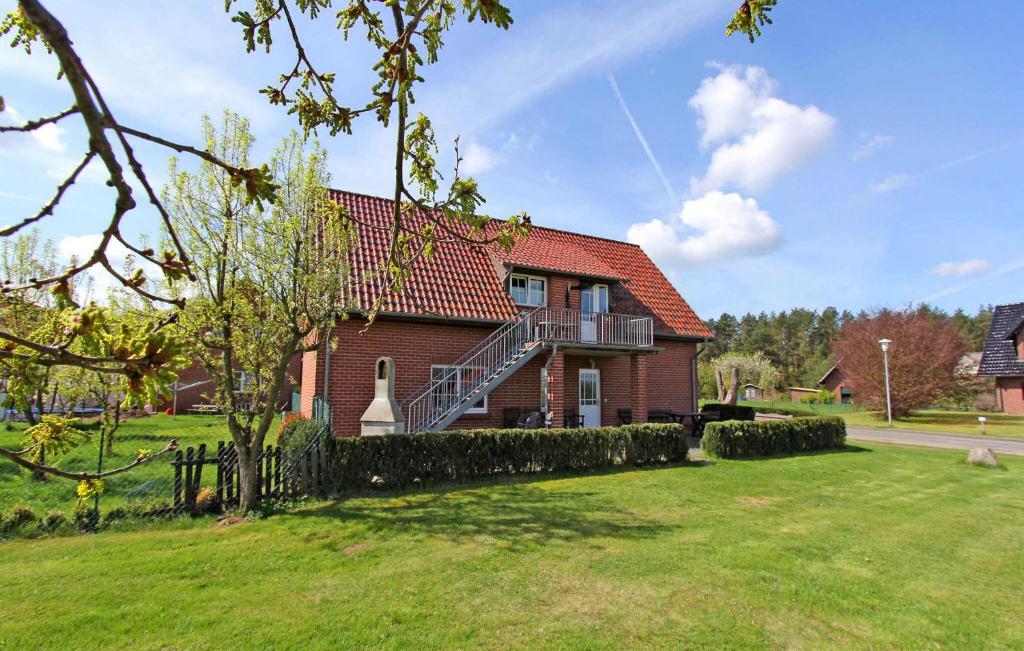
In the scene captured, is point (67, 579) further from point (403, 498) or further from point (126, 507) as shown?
point (403, 498)

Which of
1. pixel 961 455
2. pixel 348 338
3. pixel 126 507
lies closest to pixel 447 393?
pixel 348 338

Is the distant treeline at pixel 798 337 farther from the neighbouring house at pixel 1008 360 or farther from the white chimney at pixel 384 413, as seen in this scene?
the white chimney at pixel 384 413

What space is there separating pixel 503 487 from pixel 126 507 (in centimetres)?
601

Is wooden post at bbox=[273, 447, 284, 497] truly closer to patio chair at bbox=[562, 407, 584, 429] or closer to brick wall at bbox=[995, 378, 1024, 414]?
patio chair at bbox=[562, 407, 584, 429]

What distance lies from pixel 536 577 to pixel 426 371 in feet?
31.0

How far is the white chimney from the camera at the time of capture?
34.3 feet

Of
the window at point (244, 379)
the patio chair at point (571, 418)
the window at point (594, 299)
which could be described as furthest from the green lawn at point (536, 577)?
the window at point (594, 299)

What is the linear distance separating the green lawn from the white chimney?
1.77 meters

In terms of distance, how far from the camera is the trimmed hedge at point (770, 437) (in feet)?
46.1

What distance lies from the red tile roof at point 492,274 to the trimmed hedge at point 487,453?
3.91 metres

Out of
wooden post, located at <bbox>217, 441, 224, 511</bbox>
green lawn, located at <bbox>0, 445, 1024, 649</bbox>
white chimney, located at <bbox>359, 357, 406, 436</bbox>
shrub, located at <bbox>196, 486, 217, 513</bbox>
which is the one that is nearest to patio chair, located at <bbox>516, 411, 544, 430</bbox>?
white chimney, located at <bbox>359, 357, 406, 436</bbox>

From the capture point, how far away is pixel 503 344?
15023 mm

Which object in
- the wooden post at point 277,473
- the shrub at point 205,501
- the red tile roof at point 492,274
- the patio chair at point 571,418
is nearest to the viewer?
the shrub at point 205,501

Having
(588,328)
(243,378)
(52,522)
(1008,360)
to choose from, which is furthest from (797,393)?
(52,522)
